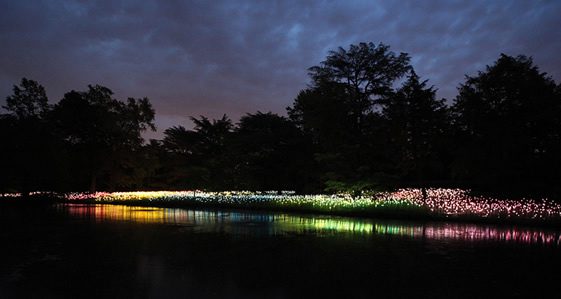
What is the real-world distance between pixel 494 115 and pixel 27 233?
26021mm

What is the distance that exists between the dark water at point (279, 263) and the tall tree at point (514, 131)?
1317 cm

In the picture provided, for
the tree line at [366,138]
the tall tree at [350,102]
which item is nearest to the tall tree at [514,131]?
the tree line at [366,138]

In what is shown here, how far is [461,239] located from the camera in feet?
40.5

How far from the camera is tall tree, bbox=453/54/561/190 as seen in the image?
26297mm

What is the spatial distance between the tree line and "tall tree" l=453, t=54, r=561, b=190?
0.06 meters

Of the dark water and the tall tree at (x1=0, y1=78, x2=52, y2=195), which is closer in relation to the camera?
the dark water

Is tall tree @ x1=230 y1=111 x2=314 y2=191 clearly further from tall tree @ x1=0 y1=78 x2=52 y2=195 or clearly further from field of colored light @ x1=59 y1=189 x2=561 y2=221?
tall tree @ x1=0 y1=78 x2=52 y2=195

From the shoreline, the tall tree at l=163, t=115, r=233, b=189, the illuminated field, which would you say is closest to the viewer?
the shoreline

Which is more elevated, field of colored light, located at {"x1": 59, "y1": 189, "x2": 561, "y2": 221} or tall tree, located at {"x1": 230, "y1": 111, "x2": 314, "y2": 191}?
tall tree, located at {"x1": 230, "y1": 111, "x2": 314, "y2": 191}

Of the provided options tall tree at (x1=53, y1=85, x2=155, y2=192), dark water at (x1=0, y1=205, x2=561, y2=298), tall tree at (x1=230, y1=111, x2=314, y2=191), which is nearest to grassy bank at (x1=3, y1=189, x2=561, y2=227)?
dark water at (x1=0, y1=205, x2=561, y2=298)

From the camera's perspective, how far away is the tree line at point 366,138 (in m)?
25.8

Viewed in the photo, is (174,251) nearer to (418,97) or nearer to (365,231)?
(365,231)

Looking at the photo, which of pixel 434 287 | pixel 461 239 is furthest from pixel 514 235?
pixel 434 287

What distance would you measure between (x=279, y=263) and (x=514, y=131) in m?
22.6
